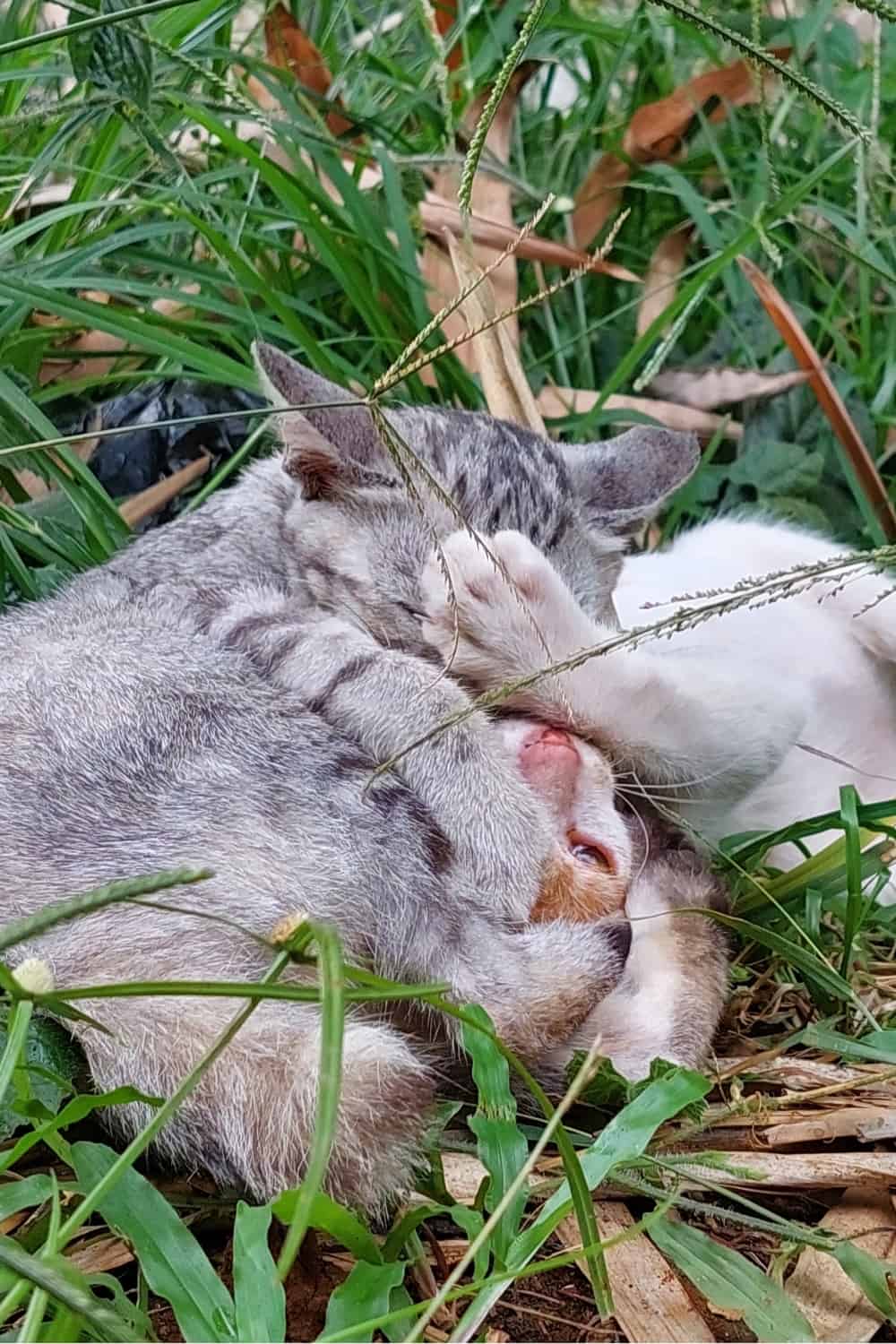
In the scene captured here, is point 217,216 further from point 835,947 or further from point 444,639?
point 835,947

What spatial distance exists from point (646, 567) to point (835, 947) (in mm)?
884

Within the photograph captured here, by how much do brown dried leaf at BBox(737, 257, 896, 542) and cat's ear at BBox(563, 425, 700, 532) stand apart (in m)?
0.60

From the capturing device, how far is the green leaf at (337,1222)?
0.99 m

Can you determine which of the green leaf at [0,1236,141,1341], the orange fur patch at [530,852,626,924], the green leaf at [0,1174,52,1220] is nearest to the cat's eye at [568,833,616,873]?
the orange fur patch at [530,852,626,924]

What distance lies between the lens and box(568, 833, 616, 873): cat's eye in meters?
1.63

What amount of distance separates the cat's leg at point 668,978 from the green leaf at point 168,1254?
0.55m

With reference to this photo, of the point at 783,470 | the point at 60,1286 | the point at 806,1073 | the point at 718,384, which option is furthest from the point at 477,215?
the point at 60,1286

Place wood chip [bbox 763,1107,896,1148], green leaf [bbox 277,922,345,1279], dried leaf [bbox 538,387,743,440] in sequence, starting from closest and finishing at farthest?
green leaf [bbox 277,922,345,1279], wood chip [bbox 763,1107,896,1148], dried leaf [bbox 538,387,743,440]

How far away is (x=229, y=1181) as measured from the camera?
1.16 meters

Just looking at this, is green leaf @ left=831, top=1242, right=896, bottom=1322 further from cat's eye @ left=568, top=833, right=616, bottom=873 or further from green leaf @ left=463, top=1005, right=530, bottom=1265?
cat's eye @ left=568, top=833, right=616, bottom=873

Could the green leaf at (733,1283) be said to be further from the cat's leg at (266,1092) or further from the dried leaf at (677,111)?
the dried leaf at (677,111)

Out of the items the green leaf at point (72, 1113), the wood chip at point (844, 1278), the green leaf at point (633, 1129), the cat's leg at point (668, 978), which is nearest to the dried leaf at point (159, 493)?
the cat's leg at point (668, 978)

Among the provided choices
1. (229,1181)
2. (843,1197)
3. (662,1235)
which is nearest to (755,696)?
(843,1197)

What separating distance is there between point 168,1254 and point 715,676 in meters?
1.18
